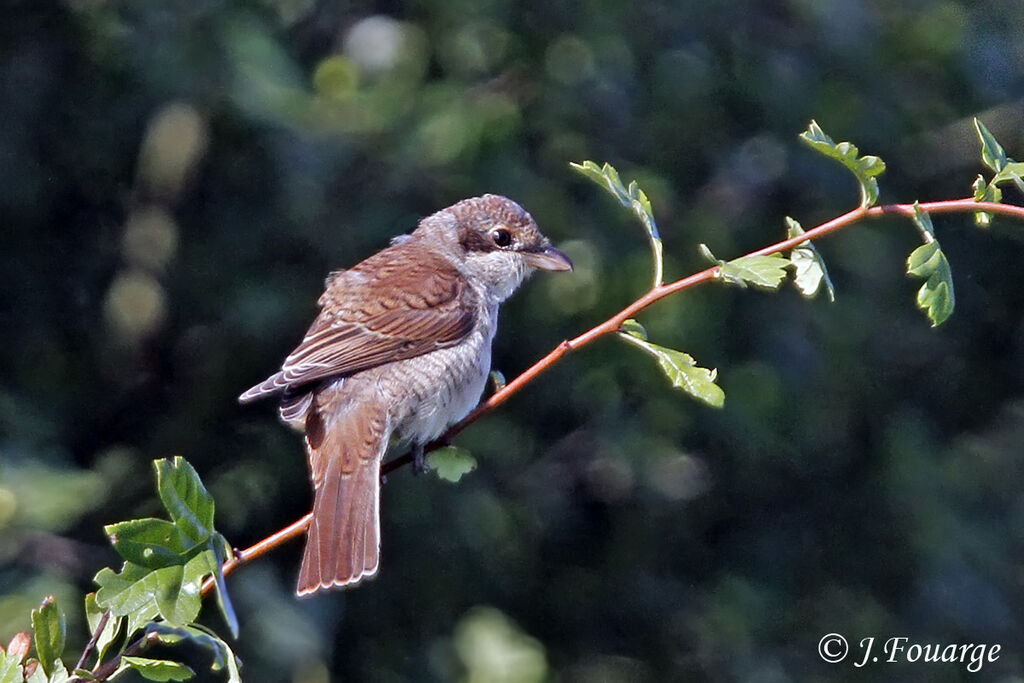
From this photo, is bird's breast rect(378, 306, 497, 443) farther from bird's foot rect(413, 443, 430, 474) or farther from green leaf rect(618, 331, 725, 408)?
green leaf rect(618, 331, 725, 408)

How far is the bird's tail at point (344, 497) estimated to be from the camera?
2.57 m

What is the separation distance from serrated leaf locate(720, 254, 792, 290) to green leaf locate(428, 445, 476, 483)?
2.23ft

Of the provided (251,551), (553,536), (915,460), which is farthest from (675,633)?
(251,551)

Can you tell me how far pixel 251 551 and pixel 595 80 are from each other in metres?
3.79

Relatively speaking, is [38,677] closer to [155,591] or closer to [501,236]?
[155,591]

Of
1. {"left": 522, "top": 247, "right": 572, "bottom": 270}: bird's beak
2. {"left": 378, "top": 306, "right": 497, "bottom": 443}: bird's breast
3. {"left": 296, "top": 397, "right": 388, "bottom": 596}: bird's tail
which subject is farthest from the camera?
{"left": 522, "top": 247, "right": 572, "bottom": 270}: bird's beak

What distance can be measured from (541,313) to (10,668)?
346 cm

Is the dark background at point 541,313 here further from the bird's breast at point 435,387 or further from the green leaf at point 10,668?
the green leaf at point 10,668

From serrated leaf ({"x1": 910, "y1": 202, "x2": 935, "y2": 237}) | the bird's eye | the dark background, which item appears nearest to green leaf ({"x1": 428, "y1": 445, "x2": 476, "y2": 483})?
serrated leaf ({"x1": 910, "y1": 202, "x2": 935, "y2": 237})

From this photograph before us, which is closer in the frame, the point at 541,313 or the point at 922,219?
the point at 922,219

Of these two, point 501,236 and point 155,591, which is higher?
point 155,591

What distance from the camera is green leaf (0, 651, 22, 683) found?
5.64ft

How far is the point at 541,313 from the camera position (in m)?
5.06

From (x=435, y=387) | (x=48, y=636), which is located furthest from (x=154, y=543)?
(x=435, y=387)
